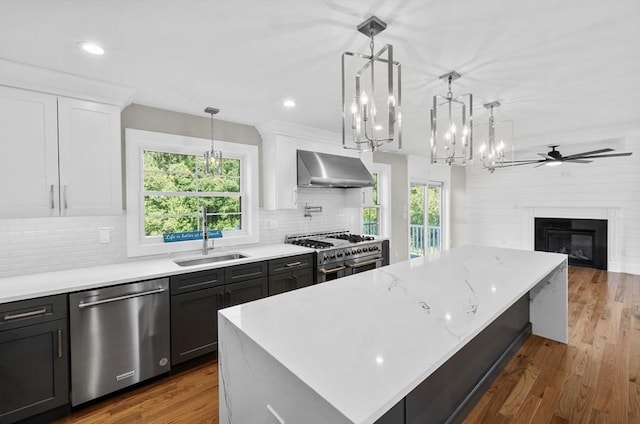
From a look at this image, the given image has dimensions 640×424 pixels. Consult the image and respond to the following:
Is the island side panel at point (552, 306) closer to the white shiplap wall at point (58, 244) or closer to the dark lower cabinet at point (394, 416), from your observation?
the dark lower cabinet at point (394, 416)

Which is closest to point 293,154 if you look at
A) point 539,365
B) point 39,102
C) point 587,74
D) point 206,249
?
point 206,249

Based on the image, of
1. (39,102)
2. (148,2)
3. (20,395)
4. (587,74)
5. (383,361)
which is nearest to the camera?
(383,361)

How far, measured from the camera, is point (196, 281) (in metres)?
2.61

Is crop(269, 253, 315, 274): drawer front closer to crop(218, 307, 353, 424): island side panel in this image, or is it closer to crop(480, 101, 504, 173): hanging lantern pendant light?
crop(218, 307, 353, 424): island side panel

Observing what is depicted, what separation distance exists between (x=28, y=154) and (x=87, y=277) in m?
0.98

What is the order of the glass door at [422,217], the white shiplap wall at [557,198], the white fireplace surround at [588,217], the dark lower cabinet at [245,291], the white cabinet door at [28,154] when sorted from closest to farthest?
the white cabinet door at [28,154] < the dark lower cabinet at [245,291] < the white shiplap wall at [557,198] < the white fireplace surround at [588,217] < the glass door at [422,217]

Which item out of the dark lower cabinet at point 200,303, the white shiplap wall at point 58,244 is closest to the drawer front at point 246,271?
the dark lower cabinet at point 200,303

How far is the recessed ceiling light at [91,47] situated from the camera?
1832mm

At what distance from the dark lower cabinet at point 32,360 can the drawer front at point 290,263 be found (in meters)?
1.69

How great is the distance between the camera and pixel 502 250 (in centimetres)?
312

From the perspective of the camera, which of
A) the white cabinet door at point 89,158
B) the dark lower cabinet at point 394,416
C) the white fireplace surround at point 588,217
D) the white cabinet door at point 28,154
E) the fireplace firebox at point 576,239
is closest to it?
the dark lower cabinet at point 394,416

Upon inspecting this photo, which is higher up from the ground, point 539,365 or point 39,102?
point 39,102

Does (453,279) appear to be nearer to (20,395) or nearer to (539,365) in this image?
(539,365)

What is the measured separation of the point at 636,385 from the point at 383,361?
8.75 ft
